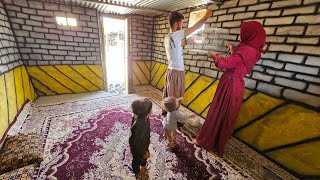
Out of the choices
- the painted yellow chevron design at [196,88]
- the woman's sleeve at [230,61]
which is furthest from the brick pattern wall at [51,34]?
the woman's sleeve at [230,61]

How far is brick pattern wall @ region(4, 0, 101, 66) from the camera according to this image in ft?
10.3

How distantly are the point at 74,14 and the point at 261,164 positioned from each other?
4538mm

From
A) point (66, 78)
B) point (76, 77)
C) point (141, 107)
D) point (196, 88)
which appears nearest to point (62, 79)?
point (66, 78)

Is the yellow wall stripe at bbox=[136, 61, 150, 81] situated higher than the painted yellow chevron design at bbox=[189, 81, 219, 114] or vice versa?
the yellow wall stripe at bbox=[136, 61, 150, 81]

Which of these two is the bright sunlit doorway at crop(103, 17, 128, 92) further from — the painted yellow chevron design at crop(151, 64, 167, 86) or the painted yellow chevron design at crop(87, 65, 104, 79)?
the painted yellow chevron design at crop(151, 64, 167, 86)

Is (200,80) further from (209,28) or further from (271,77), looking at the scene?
(271,77)

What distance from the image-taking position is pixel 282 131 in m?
1.88

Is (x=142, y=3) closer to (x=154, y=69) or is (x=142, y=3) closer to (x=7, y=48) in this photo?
(x=154, y=69)

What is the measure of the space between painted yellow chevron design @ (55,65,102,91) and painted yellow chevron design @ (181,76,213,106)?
2579 mm

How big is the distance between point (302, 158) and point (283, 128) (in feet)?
1.15

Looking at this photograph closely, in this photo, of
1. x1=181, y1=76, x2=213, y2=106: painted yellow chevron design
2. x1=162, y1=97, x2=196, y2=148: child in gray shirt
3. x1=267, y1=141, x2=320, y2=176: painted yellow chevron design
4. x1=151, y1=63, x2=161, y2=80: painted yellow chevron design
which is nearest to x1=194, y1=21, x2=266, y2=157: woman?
x1=162, y1=97, x2=196, y2=148: child in gray shirt

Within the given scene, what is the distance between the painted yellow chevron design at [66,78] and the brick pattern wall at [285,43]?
3291 mm

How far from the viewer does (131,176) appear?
1.66 m

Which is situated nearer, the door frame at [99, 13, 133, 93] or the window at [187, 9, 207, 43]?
the window at [187, 9, 207, 43]
